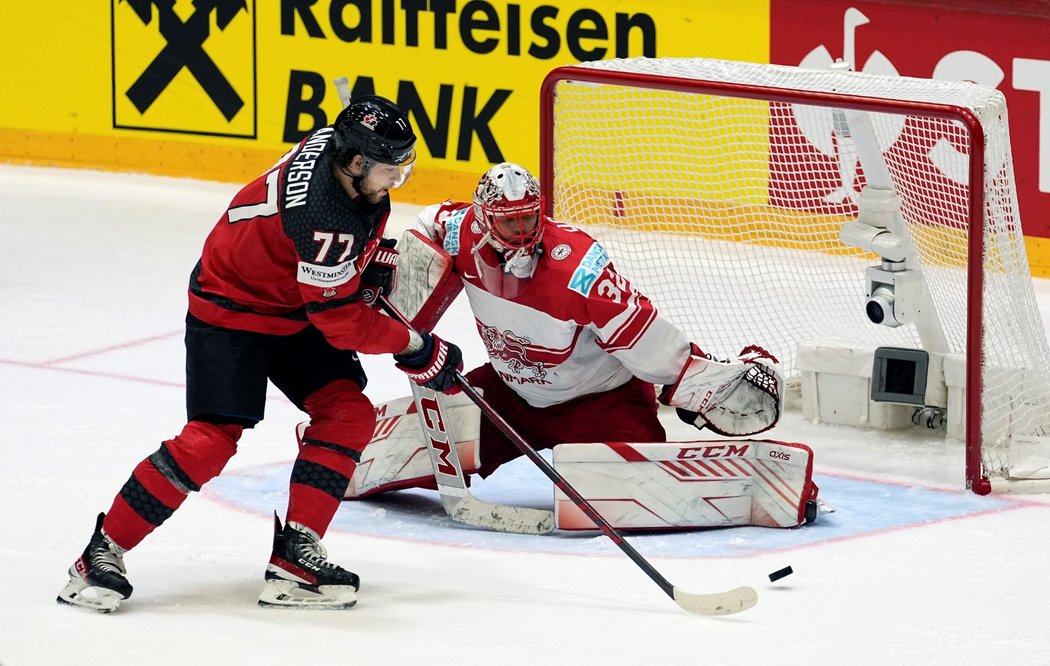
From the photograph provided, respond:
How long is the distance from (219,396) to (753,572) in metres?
1.22

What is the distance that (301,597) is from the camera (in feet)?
12.8

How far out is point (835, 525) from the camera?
457 cm

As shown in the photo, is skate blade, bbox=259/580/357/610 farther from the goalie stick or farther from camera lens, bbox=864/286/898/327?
camera lens, bbox=864/286/898/327

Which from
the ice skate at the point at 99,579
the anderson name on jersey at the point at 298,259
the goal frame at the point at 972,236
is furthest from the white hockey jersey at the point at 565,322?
the ice skate at the point at 99,579

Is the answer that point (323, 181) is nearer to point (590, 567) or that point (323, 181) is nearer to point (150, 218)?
point (590, 567)

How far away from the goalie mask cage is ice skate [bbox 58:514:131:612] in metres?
2.12

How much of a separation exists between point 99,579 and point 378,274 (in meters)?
0.85

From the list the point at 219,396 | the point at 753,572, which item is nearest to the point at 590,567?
the point at 753,572

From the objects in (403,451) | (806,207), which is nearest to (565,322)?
(403,451)

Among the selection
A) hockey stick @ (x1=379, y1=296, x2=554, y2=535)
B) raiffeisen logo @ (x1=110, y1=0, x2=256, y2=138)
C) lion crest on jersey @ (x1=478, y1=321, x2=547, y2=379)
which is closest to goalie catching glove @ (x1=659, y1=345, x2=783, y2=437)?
lion crest on jersey @ (x1=478, y1=321, x2=547, y2=379)

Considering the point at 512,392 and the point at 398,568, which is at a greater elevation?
the point at 512,392

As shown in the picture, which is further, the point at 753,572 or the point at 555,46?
the point at 555,46

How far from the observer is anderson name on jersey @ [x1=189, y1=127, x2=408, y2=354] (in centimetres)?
372

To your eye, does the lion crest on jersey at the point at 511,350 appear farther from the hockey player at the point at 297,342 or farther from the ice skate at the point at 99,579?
the ice skate at the point at 99,579
